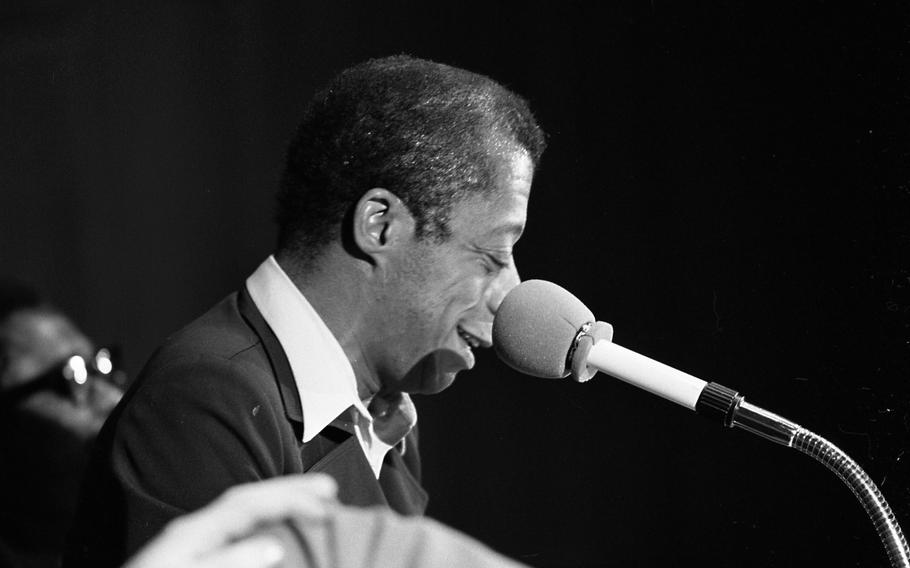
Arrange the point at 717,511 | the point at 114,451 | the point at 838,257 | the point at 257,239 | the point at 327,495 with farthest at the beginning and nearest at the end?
the point at 257,239
the point at 717,511
the point at 838,257
the point at 114,451
the point at 327,495

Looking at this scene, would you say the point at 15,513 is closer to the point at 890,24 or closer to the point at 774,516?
the point at 774,516

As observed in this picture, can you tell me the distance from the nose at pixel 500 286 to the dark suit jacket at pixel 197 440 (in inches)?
8.2

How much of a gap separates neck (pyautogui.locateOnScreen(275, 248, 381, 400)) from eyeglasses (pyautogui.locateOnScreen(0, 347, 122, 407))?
719 mm

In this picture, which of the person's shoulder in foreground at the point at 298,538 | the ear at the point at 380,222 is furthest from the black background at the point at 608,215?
the person's shoulder in foreground at the point at 298,538

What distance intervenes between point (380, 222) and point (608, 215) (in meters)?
0.34

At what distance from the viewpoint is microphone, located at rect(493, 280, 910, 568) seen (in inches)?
31.9

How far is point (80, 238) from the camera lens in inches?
66.6

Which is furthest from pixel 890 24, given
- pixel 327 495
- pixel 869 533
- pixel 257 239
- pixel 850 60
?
pixel 257 239

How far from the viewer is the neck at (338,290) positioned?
1.06 meters

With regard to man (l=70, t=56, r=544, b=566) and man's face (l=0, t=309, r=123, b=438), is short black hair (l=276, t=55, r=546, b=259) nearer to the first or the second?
man (l=70, t=56, r=544, b=566)

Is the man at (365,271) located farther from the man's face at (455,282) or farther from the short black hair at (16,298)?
the short black hair at (16,298)

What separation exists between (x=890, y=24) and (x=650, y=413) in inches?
20.5

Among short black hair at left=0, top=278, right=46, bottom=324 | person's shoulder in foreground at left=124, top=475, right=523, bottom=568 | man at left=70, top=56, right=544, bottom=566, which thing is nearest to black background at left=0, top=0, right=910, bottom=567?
short black hair at left=0, top=278, right=46, bottom=324

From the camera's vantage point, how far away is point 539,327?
0.97m
